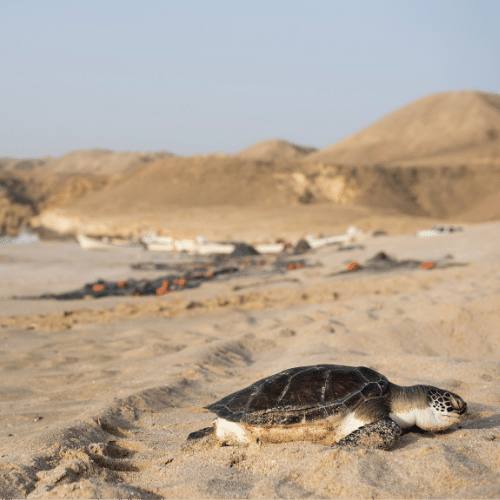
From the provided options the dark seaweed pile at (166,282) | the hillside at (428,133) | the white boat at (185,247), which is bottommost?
the dark seaweed pile at (166,282)

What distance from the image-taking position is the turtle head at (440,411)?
345cm

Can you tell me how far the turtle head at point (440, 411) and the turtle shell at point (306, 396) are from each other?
0.30 m

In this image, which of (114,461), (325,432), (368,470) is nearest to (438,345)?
(325,432)

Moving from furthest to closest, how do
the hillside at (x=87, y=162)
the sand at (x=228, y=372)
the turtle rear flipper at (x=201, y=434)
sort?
the hillside at (x=87, y=162)
the turtle rear flipper at (x=201, y=434)
the sand at (x=228, y=372)

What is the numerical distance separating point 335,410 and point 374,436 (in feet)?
1.07

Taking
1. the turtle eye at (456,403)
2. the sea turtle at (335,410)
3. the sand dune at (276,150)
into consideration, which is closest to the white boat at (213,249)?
the sea turtle at (335,410)

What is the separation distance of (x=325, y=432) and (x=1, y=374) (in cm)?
448

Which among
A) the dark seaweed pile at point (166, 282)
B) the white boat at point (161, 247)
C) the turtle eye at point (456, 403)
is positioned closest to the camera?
the turtle eye at point (456, 403)

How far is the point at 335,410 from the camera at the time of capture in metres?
3.48

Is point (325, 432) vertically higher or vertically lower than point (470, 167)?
lower

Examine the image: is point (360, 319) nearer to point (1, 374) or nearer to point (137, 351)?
point (137, 351)

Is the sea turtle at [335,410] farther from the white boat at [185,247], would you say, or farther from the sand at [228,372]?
the white boat at [185,247]

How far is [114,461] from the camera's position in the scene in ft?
11.7

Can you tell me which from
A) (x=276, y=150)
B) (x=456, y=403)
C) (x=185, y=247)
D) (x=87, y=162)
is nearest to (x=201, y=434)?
(x=456, y=403)
